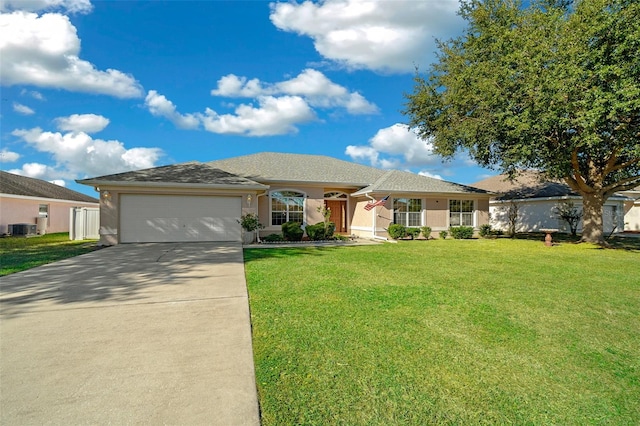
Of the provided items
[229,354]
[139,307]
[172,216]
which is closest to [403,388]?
[229,354]

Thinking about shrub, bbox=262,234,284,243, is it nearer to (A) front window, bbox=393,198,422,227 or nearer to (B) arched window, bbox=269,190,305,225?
(B) arched window, bbox=269,190,305,225

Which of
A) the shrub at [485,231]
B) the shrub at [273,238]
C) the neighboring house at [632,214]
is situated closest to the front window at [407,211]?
the shrub at [485,231]

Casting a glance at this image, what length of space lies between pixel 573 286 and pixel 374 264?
14.0 feet

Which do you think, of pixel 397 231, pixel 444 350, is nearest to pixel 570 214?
pixel 397 231

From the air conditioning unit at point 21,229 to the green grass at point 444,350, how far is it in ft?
62.6

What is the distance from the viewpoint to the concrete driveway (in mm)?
2521

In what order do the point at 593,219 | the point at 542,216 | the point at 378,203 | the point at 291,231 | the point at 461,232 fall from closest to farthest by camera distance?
the point at 291,231
the point at 593,219
the point at 378,203
the point at 461,232
the point at 542,216

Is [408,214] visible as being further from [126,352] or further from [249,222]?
[126,352]

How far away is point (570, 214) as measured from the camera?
66.5 feet

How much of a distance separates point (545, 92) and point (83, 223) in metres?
21.0

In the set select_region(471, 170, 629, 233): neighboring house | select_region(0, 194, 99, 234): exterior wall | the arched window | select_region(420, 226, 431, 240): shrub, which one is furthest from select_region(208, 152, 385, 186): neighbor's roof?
select_region(0, 194, 99, 234): exterior wall

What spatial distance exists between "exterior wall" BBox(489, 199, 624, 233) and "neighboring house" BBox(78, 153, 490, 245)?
622 centimetres

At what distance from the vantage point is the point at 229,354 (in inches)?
136

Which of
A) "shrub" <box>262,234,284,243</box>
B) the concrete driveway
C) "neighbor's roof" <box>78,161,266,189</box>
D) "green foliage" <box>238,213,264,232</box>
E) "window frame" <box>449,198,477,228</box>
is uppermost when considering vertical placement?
"neighbor's roof" <box>78,161,266,189</box>
